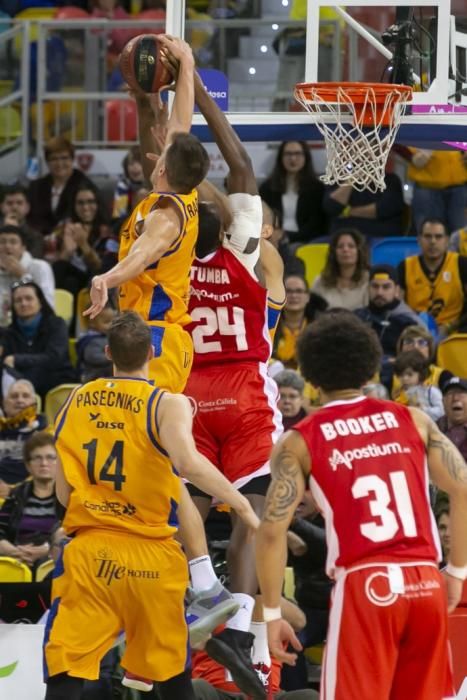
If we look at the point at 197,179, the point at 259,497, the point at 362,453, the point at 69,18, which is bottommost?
the point at 259,497

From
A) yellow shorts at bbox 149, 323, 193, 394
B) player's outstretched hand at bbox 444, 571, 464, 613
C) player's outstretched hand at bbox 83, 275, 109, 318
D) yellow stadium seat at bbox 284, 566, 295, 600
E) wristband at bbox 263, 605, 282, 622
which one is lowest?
yellow stadium seat at bbox 284, 566, 295, 600

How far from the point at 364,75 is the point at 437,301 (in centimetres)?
279

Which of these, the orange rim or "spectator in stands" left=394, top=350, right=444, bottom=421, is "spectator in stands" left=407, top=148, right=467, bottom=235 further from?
the orange rim

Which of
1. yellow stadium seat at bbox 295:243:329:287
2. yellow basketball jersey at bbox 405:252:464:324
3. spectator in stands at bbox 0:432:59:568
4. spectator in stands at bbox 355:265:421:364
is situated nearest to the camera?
spectator in stands at bbox 0:432:59:568

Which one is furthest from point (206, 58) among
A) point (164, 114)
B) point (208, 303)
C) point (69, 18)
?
point (208, 303)

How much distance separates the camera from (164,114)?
7918mm

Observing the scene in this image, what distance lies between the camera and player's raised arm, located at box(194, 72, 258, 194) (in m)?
7.37

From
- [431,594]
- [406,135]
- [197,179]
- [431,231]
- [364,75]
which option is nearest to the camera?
[431,594]

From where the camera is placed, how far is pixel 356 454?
525 cm

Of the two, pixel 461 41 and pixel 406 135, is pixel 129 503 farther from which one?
pixel 461 41

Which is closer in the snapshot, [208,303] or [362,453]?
[362,453]

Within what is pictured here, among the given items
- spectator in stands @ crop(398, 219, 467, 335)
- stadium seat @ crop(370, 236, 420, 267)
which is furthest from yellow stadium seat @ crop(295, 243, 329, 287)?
spectator in stands @ crop(398, 219, 467, 335)

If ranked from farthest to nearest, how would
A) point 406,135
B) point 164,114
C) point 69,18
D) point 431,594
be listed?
point 69,18 < point 406,135 < point 164,114 < point 431,594

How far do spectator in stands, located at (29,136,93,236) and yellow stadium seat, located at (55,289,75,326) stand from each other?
1.19m
